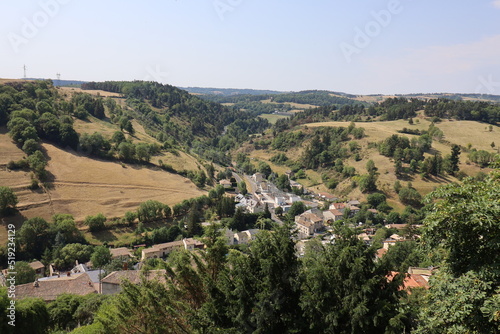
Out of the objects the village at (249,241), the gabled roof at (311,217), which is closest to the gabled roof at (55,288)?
the village at (249,241)

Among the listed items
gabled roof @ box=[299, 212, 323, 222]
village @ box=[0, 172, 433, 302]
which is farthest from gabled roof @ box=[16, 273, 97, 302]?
gabled roof @ box=[299, 212, 323, 222]

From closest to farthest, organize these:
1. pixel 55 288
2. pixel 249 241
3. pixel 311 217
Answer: pixel 249 241, pixel 55 288, pixel 311 217

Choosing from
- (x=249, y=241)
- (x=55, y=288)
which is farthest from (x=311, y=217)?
(x=249, y=241)

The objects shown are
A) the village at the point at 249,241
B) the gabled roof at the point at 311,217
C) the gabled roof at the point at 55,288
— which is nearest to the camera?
the village at the point at 249,241

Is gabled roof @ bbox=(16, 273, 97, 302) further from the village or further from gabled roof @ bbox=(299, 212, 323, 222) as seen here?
gabled roof @ bbox=(299, 212, 323, 222)

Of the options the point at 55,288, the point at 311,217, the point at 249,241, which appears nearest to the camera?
the point at 249,241

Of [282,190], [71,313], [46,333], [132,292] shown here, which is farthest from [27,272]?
[282,190]

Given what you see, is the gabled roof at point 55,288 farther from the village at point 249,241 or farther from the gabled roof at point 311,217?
the gabled roof at point 311,217

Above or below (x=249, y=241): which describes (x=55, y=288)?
below

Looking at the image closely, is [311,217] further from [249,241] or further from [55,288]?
[249,241]
